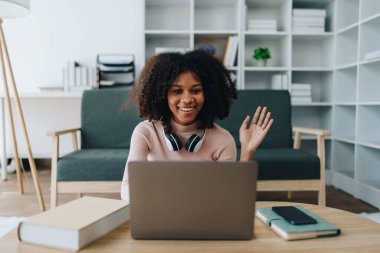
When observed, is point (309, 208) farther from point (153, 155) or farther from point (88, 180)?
point (88, 180)

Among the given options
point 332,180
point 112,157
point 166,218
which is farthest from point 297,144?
point 166,218

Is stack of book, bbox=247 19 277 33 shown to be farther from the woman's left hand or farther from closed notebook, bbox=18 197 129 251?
closed notebook, bbox=18 197 129 251

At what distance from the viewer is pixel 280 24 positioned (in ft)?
11.1

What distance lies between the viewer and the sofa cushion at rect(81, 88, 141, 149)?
2465 mm

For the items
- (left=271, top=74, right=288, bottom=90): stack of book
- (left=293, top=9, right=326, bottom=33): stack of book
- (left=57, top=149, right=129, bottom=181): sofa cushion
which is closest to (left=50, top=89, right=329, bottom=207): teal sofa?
(left=57, top=149, right=129, bottom=181): sofa cushion

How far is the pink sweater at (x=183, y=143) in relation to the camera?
4.01ft

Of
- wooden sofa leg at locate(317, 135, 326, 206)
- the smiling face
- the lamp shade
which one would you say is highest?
the lamp shade

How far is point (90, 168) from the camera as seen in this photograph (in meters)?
1.97

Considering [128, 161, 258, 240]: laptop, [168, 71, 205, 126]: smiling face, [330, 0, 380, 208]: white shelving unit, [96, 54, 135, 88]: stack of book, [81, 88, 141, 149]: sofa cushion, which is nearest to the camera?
[128, 161, 258, 240]: laptop

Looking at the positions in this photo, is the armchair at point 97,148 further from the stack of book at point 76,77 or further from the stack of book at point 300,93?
the stack of book at point 300,93

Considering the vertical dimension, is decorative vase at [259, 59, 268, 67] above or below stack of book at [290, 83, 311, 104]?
above

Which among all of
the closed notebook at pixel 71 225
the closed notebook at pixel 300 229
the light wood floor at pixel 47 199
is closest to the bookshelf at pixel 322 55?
the light wood floor at pixel 47 199

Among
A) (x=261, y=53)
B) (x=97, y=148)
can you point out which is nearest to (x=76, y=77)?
(x=97, y=148)

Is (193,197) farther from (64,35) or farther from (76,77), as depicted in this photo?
(64,35)
